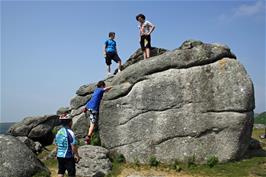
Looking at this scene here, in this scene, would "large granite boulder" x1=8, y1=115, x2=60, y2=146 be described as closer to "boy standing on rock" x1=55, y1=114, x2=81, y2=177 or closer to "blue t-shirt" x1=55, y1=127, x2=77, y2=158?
"boy standing on rock" x1=55, y1=114, x2=81, y2=177

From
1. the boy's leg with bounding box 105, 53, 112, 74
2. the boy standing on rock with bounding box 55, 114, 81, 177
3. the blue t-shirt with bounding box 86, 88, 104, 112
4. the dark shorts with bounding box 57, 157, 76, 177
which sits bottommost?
the dark shorts with bounding box 57, 157, 76, 177

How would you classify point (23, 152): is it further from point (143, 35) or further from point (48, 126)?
point (143, 35)

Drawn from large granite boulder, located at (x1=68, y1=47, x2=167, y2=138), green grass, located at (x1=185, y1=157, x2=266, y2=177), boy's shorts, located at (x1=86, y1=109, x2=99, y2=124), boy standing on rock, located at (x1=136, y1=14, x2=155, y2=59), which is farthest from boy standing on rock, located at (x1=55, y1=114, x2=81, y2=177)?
A: boy standing on rock, located at (x1=136, y1=14, x2=155, y2=59)

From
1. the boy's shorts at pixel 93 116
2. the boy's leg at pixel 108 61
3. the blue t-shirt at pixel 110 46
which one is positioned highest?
the blue t-shirt at pixel 110 46

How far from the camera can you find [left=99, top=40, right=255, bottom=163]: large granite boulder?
64.7ft

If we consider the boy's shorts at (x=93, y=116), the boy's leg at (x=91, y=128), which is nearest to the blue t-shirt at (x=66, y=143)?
the boy's leg at (x=91, y=128)

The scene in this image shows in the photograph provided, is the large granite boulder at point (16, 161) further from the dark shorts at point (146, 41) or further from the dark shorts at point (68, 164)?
the dark shorts at point (146, 41)

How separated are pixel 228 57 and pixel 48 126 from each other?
44.4 feet

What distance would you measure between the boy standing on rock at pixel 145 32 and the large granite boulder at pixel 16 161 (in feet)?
32.7

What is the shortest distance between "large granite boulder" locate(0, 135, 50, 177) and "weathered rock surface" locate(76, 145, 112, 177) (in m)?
1.86

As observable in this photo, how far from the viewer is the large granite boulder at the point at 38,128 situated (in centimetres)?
2586

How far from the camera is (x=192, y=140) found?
19781mm

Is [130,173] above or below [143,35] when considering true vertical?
below

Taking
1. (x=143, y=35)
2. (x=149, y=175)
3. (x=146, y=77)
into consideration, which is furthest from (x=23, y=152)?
(x=143, y=35)
